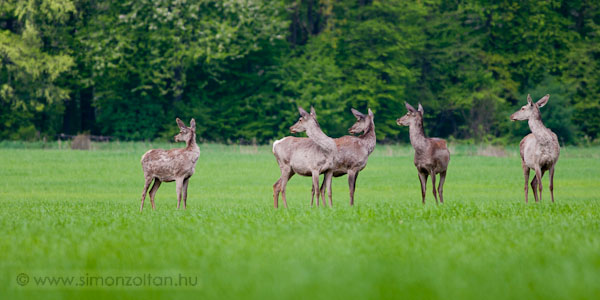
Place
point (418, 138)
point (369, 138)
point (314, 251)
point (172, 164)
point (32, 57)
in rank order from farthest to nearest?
point (32, 57) → point (418, 138) → point (369, 138) → point (172, 164) → point (314, 251)

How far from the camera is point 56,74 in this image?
4912cm

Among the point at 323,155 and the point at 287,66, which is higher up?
the point at 287,66

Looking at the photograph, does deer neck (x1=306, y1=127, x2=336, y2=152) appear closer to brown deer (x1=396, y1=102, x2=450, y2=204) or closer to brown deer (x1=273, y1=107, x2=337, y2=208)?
brown deer (x1=273, y1=107, x2=337, y2=208)

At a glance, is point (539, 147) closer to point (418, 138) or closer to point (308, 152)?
point (418, 138)

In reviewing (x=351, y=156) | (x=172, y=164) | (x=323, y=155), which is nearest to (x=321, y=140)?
(x=323, y=155)

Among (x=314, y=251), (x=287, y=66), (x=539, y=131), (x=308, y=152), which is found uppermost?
(x=287, y=66)

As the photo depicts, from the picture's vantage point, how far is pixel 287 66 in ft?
194

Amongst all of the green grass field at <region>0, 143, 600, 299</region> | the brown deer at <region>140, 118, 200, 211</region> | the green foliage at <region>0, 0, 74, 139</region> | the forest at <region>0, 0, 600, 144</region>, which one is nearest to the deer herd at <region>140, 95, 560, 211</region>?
the brown deer at <region>140, 118, 200, 211</region>

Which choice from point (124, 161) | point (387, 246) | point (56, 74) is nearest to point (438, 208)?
point (387, 246)

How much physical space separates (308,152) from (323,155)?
1.03ft

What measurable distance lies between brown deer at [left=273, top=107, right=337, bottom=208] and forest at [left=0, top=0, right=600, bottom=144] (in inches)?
1371

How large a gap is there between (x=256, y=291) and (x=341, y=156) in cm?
1011

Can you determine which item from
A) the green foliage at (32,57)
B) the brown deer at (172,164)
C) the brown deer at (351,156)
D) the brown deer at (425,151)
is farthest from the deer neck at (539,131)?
the green foliage at (32,57)

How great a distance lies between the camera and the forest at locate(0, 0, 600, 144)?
168 feet
